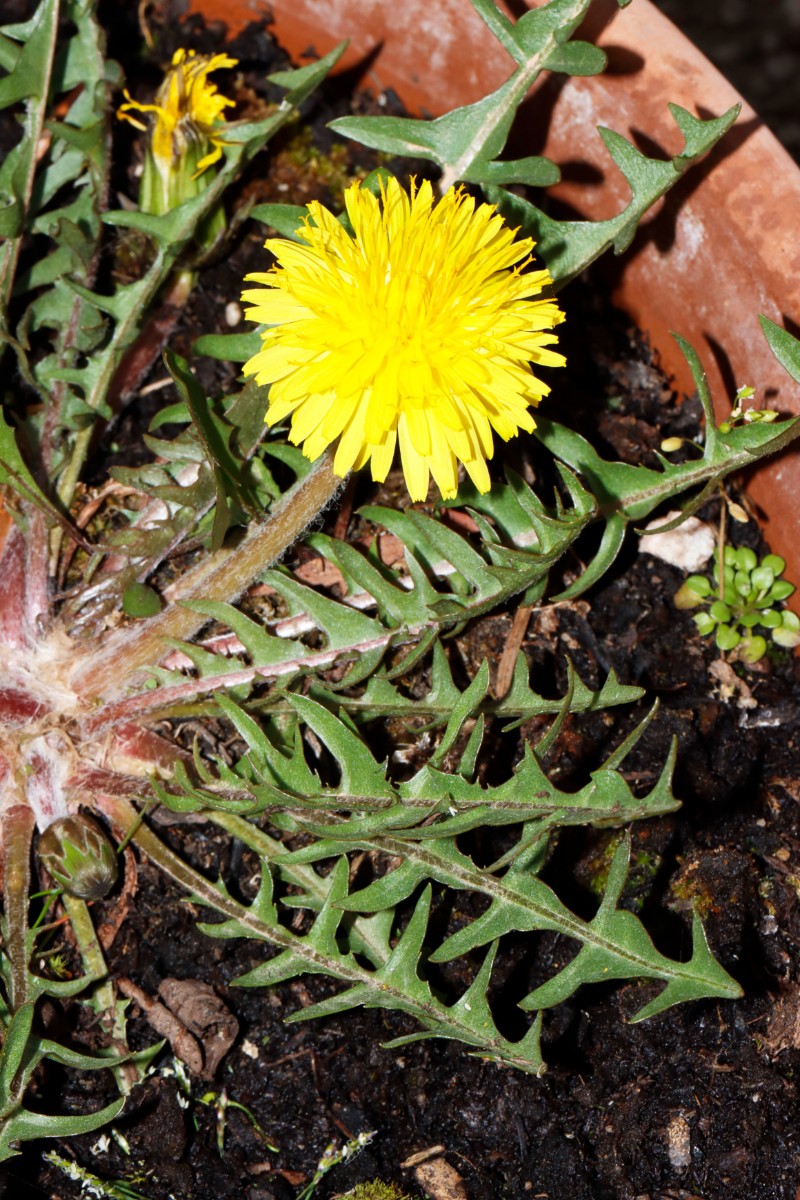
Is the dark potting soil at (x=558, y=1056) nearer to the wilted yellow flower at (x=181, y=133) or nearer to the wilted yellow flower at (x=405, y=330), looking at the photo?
the wilted yellow flower at (x=405, y=330)

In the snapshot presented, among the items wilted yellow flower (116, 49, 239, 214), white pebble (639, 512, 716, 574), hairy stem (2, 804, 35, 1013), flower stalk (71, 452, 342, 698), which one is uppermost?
wilted yellow flower (116, 49, 239, 214)

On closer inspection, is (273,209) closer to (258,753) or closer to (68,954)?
(258,753)

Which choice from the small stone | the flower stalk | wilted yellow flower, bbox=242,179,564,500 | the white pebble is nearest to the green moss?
the flower stalk

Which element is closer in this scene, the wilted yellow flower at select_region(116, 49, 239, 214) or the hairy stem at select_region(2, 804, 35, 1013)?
the hairy stem at select_region(2, 804, 35, 1013)

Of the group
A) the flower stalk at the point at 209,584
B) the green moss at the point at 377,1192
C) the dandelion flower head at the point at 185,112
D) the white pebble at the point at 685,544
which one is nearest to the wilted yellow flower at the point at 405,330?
the flower stalk at the point at 209,584

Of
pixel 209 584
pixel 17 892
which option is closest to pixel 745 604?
pixel 209 584

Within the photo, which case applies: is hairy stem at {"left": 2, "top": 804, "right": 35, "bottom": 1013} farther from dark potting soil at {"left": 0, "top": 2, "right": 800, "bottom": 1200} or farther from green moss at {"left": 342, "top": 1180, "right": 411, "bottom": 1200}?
green moss at {"left": 342, "top": 1180, "right": 411, "bottom": 1200}
